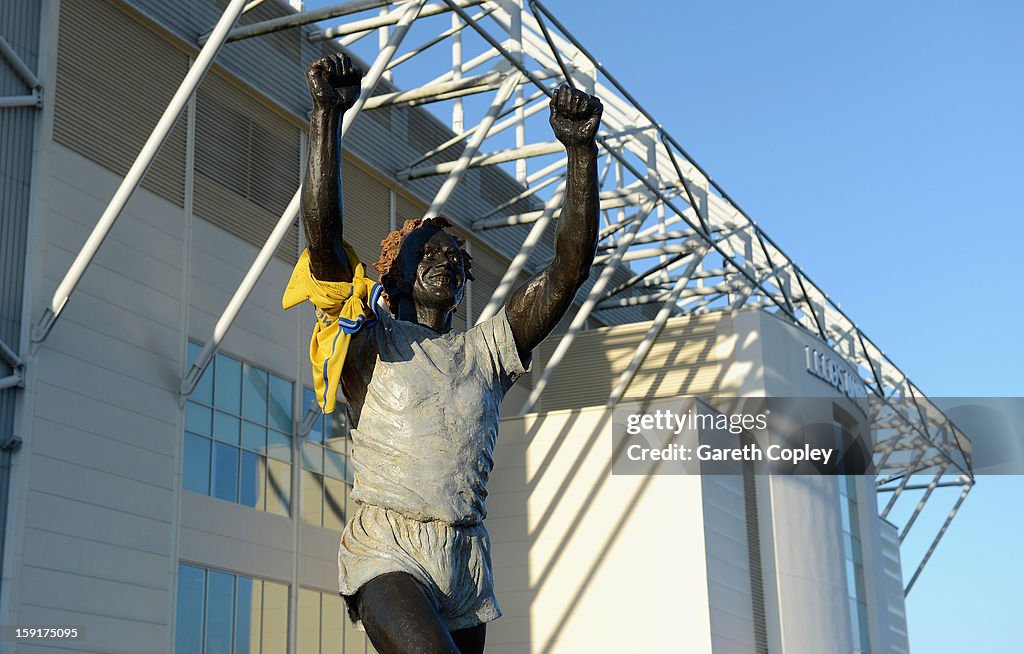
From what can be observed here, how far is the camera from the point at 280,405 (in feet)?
65.7

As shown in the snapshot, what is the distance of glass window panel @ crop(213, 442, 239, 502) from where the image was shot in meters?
18.3

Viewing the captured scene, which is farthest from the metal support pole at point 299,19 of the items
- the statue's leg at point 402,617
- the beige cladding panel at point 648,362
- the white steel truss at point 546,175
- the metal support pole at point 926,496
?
the metal support pole at point 926,496

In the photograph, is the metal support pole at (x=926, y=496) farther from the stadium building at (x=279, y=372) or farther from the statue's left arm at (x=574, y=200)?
the statue's left arm at (x=574, y=200)

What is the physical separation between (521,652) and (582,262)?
21045 mm

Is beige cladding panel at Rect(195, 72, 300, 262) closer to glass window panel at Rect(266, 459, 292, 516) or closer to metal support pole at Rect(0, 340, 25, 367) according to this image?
glass window panel at Rect(266, 459, 292, 516)

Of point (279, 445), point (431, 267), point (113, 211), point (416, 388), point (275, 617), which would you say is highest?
point (113, 211)

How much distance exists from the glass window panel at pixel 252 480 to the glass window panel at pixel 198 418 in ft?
3.11

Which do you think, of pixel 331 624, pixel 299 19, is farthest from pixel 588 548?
pixel 299 19

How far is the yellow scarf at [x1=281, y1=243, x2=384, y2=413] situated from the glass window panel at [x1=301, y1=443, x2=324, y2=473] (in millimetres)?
17233

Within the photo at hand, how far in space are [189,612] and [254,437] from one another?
2.91 meters

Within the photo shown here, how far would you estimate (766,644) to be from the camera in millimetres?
25234

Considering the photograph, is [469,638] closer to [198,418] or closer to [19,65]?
[19,65]

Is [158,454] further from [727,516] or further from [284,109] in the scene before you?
[727,516]

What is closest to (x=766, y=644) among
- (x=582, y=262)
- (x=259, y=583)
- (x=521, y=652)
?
(x=521, y=652)
